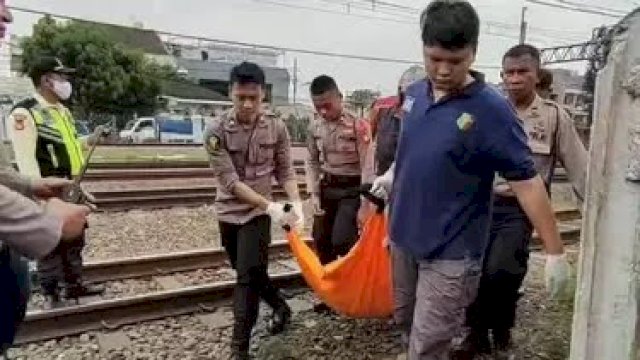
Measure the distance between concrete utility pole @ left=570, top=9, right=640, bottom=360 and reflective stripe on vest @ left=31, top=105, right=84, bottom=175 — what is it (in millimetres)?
3862

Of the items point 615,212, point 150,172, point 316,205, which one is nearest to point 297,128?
point 150,172

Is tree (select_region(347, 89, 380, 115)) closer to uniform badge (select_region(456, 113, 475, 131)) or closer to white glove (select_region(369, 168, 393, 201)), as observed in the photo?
white glove (select_region(369, 168, 393, 201))

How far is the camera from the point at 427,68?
106 inches

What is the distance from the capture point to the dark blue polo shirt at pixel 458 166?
8.57 feet

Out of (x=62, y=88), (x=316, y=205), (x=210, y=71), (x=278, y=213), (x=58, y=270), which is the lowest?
(x=58, y=270)

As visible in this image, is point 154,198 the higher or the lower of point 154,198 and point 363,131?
the lower

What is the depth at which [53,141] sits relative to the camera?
4.83 metres

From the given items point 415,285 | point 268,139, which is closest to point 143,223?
point 268,139

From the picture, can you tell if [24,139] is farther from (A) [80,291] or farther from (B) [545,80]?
(B) [545,80]

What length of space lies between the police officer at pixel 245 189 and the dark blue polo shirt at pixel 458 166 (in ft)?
4.12

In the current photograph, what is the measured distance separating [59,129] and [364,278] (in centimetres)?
266

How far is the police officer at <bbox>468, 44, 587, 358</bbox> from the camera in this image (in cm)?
375

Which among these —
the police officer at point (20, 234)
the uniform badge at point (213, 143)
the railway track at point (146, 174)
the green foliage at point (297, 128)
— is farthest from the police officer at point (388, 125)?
the green foliage at point (297, 128)

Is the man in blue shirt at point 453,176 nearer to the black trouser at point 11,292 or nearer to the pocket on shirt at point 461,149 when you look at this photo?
the pocket on shirt at point 461,149
